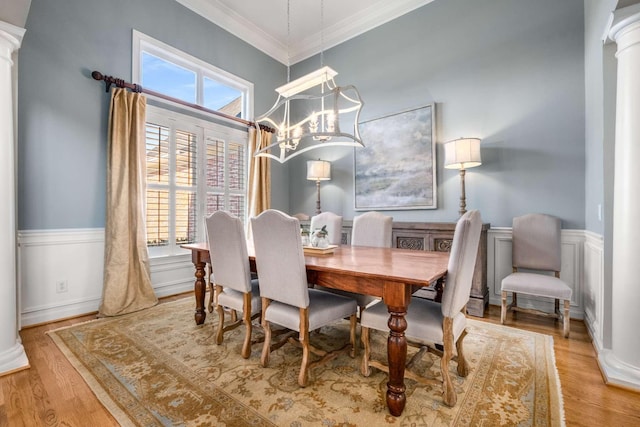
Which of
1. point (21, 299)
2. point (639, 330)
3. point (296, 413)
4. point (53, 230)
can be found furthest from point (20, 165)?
point (639, 330)

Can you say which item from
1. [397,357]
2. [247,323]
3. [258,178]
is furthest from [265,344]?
[258,178]

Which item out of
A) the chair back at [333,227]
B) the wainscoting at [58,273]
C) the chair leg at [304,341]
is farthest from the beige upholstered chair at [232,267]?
the wainscoting at [58,273]

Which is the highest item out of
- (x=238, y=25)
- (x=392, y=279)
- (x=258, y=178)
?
(x=238, y=25)

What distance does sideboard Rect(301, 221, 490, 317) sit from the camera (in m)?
2.98

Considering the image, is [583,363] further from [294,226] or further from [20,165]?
[20,165]

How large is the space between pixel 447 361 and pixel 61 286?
3.45 metres

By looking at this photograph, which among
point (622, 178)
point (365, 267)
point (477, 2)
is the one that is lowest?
point (365, 267)

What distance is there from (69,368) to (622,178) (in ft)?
12.3

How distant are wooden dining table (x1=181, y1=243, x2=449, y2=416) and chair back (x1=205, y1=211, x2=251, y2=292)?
0.14 metres

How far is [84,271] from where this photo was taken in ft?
9.84

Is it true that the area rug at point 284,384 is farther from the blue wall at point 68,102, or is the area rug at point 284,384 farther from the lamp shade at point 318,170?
the lamp shade at point 318,170

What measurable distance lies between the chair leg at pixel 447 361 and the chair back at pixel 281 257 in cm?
79

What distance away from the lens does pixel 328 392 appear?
169 centimetres

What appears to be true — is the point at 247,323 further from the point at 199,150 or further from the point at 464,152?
the point at 199,150
